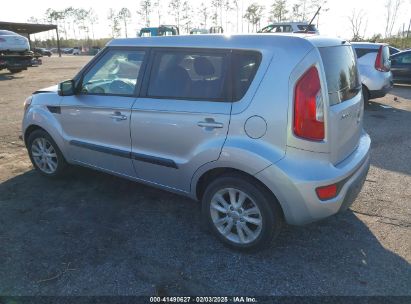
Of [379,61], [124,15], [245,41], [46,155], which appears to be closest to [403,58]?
[379,61]

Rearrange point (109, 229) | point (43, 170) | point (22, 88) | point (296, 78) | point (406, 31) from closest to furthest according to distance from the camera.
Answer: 1. point (296, 78)
2. point (109, 229)
3. point (43, 170)
4. point (22, 88)
5. point (406, 31)

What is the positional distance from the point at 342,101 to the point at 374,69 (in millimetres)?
7306

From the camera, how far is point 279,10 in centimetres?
4394

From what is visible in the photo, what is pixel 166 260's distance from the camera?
299 cm

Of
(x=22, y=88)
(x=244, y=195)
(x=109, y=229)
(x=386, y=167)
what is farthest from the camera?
(x=22, y=88)

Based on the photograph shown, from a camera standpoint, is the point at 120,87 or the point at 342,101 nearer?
the point at 342,101

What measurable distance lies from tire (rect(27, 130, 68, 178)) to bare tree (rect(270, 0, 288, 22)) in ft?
144

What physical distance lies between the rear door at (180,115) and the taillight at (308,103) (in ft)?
1.77

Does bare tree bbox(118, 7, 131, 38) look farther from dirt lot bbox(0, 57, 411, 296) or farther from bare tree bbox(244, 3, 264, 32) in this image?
dirt lot bbox(0, 57, 411, 296)

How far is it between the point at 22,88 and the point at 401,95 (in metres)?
13.4

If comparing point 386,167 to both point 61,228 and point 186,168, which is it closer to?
point 186,168

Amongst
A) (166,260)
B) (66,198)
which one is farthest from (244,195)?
(66,198)

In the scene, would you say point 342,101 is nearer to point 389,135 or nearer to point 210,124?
point 210,124

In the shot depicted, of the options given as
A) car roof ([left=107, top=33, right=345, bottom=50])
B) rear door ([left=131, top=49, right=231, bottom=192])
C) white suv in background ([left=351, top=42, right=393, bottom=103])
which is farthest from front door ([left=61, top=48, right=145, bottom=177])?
white suv in background ([left=351, top=42, right=393, bottom=103])
